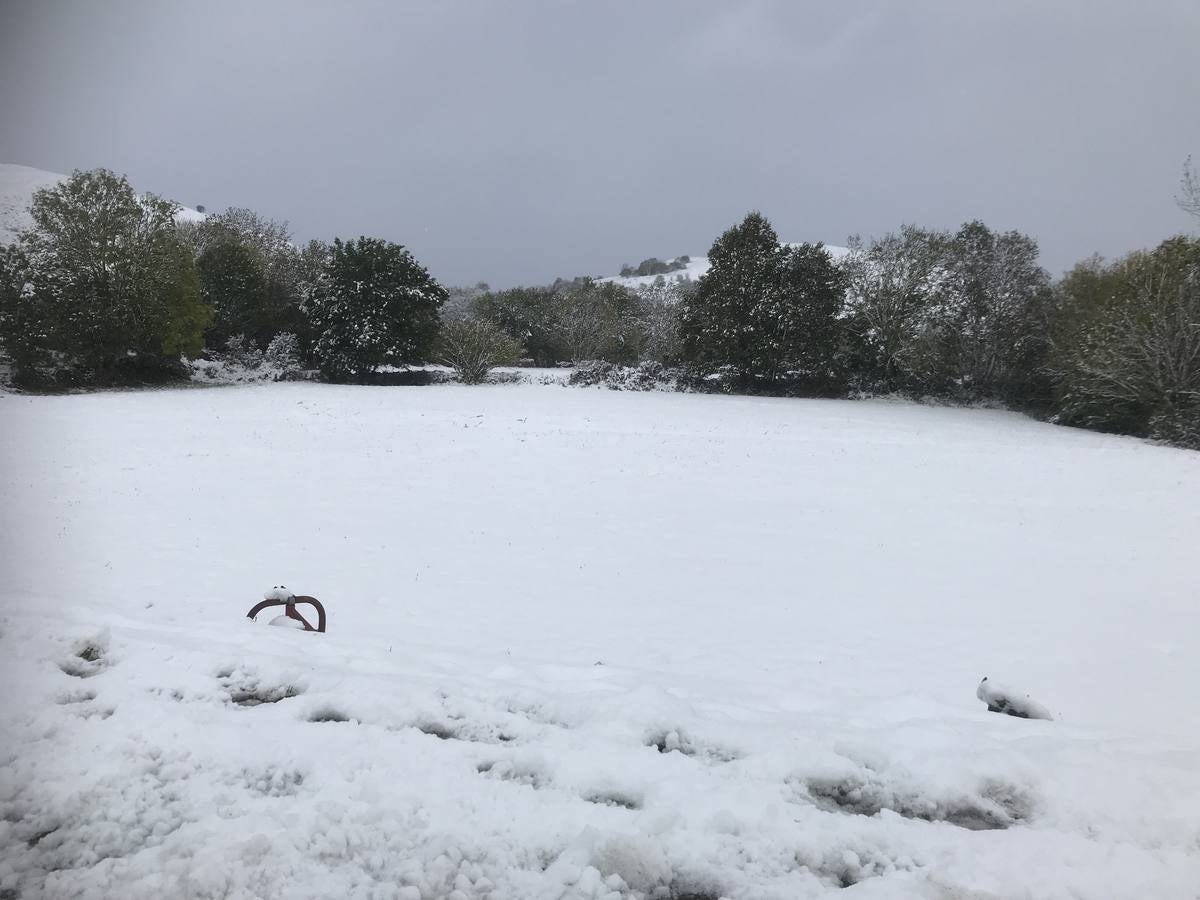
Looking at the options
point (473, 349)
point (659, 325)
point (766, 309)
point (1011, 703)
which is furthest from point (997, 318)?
point (1011, 703)

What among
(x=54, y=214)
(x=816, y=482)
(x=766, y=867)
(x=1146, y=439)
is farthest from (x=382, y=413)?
(x=1146, y=439)

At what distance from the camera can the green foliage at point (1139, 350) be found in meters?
18.6

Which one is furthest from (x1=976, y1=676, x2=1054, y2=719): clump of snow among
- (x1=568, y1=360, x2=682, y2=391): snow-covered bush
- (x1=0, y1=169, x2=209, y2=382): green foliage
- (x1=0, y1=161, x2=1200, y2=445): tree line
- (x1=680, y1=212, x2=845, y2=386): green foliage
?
(x1=0, y1=169, x2=209, y2=382): green foliage

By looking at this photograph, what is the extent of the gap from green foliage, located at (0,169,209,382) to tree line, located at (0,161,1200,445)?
6 centimetres

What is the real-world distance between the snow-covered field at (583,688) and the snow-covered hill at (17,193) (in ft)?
2.24

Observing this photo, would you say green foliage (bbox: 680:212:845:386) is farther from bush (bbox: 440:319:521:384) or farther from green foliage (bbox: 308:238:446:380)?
green foliage (bbox: 308:238:446:380)

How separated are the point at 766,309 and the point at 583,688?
2569cm

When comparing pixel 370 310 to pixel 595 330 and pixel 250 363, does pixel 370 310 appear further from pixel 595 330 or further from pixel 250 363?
pixel 595 330

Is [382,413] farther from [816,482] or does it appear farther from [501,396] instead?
[816,482]

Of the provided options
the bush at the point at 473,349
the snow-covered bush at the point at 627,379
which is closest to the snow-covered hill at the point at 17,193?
the bush at the point at 473,349

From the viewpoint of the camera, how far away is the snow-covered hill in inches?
56.3

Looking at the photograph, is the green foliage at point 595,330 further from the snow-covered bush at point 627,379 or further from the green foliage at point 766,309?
the green foliage at point 766,309

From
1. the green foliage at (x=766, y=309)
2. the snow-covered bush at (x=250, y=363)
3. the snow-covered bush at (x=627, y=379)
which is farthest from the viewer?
the snow-covered bush at (x=627, y=379)

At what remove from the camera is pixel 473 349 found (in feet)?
98.6
